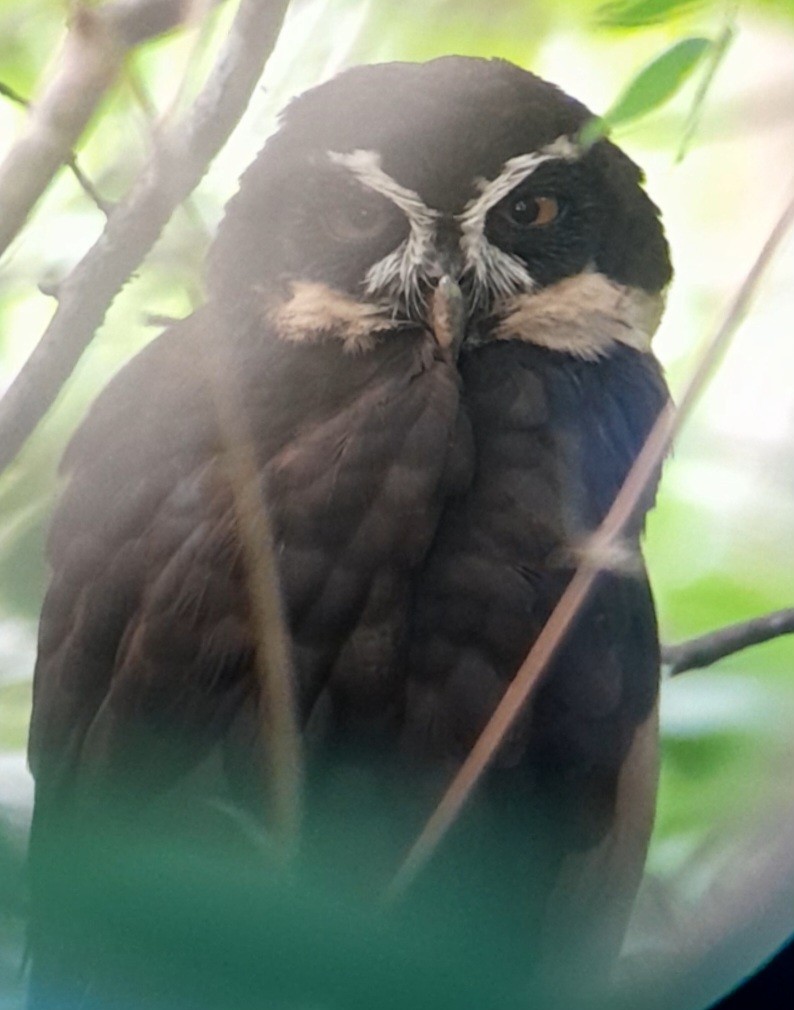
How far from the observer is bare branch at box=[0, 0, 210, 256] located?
0.24 m

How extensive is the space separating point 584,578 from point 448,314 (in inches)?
3.4

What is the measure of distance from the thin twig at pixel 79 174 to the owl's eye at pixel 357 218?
0.20 feet

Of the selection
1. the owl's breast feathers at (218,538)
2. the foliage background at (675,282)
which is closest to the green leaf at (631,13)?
the foliage background at (675,282)

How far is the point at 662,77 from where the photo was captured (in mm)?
253

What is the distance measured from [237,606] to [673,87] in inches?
6.2

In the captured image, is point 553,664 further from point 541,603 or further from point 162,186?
point 162,186

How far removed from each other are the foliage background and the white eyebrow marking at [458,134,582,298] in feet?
0.10

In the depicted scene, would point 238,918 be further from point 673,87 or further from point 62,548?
point 673,87

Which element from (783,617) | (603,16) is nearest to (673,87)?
(603,16)

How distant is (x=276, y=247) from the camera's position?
1.06 feet

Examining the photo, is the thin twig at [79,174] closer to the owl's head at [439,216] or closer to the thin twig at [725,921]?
the owl's head at [439,216]

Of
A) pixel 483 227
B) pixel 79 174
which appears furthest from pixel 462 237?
pixel 79 174

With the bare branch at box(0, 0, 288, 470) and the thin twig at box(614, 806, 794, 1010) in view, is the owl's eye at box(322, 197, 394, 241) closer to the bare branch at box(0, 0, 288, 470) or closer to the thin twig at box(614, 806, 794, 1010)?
the bare branch at box(0, 0, 288, 470)

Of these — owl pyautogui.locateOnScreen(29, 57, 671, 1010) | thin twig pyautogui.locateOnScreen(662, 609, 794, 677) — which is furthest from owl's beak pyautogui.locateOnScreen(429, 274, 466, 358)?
thin twig pyautogui.locateOnScreen(662, 609, 794, 677)
